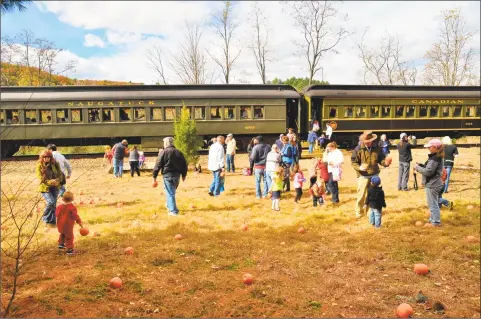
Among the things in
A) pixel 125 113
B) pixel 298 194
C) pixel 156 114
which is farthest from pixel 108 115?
pixel 298 194

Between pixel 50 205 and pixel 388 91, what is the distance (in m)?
19.7

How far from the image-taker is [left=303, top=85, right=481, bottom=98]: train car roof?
21203 mm

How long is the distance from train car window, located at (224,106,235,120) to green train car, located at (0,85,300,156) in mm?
54

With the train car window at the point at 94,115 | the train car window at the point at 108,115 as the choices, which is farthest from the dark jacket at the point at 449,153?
Answer: the train car window at the point at 94,115

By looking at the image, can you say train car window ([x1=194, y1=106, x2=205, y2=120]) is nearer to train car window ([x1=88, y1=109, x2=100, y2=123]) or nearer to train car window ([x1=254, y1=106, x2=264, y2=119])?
train car window ([x1=254, y1=106, x2=264, y2=119])

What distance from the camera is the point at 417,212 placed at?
27.1ft

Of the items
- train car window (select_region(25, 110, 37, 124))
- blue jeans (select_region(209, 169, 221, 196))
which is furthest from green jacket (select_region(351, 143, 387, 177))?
train car window (select_region(25, 110, 37, 124))

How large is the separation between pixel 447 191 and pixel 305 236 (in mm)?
6006

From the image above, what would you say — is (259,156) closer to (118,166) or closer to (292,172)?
(292,172)

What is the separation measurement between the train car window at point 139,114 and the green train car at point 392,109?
896cm

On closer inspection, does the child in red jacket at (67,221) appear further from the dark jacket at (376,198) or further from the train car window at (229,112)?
the train car window at (229,112)

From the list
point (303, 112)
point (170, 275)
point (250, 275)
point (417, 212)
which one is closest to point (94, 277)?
point (170, 275)

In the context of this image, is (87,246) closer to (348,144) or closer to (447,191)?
(447,191)

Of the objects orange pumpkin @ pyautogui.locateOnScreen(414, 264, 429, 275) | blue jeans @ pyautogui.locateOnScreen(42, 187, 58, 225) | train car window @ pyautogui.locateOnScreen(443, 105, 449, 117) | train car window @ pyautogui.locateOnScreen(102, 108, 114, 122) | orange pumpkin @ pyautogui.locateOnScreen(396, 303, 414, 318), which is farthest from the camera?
train car window @ pyautogui.locateOnScreen(443, 105, 449, 117)
